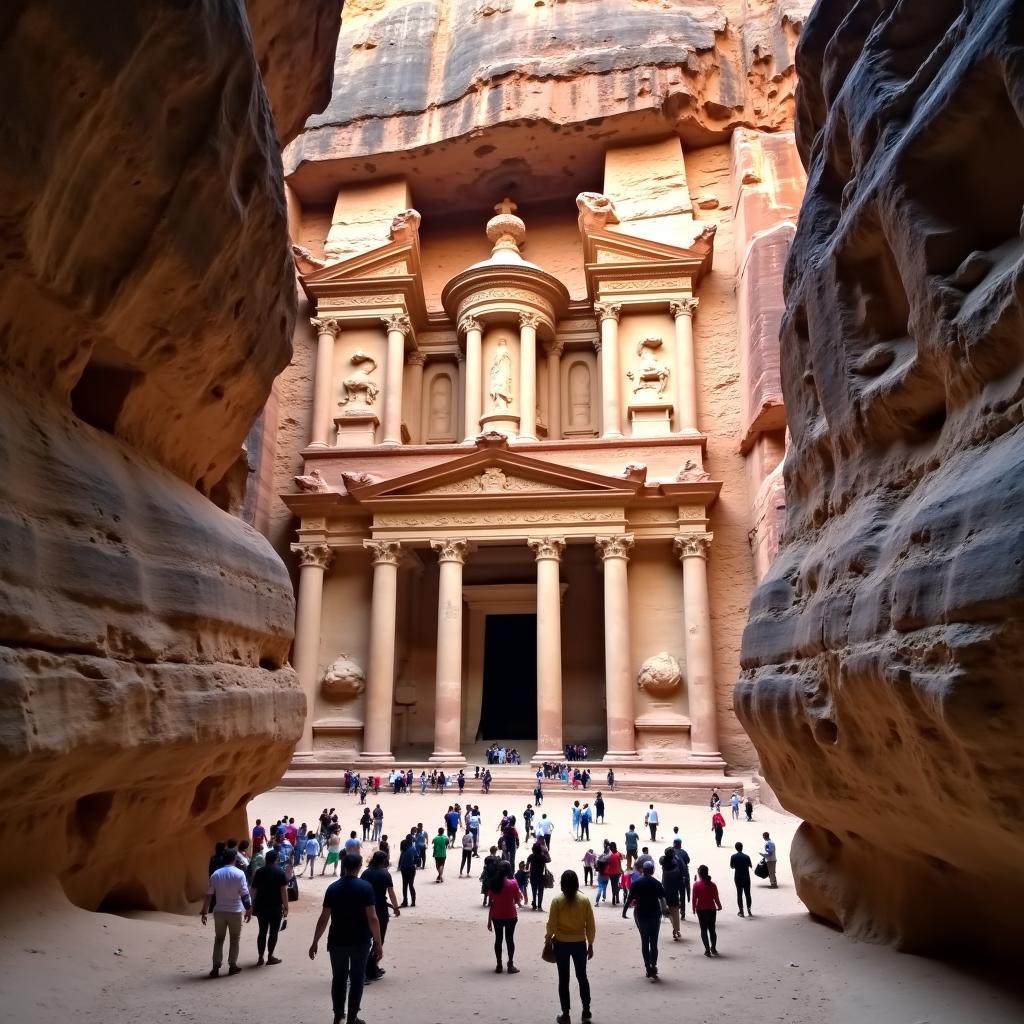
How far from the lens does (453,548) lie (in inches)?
1004

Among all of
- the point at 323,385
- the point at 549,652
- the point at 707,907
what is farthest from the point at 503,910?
the point at 323,385

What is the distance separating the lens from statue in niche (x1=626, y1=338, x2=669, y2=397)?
28469mm

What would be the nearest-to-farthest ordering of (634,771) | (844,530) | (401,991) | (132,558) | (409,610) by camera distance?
(132,558) → (844,530) → (401,991) → (634,771) → (409,610)

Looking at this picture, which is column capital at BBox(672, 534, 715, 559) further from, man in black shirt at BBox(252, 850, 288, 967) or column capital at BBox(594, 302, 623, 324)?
man in black shirt at BBox(252, 850, 288, 967)

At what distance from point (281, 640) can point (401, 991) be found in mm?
3390

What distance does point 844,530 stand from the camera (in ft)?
20.8

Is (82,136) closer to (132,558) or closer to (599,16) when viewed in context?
(132,558)

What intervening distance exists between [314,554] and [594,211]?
1511 centimetres

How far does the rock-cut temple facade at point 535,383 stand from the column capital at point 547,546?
0.12m

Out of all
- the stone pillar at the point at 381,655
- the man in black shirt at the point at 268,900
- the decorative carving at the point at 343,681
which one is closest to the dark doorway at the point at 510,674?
the stone pillar at the point at 381,655

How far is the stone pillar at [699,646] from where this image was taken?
23.6 metres

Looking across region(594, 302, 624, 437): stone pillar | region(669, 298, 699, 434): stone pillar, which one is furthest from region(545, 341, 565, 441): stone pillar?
region(669, 298, 699, 434): stone pillar

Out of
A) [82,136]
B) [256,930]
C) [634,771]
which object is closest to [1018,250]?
[82,136]

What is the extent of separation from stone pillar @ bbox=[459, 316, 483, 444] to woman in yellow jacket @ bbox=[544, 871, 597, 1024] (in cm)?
2264
